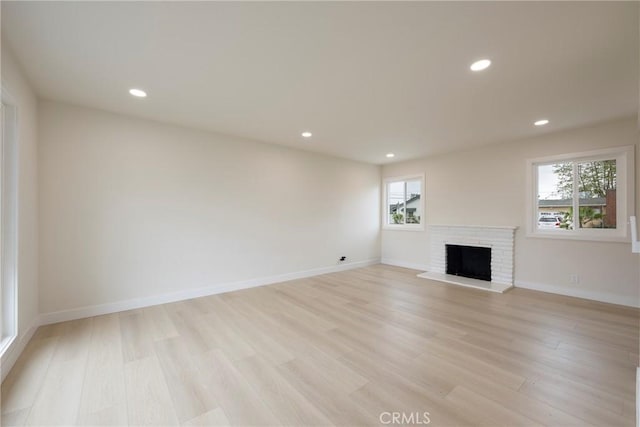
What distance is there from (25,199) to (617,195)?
23.5 feet

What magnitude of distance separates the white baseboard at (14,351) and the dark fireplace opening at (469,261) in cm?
611

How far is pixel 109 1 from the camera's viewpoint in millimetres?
1602

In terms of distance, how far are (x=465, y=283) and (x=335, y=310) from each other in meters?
2.67

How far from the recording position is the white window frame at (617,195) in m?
3.52

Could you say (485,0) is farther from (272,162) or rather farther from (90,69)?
(272,162)

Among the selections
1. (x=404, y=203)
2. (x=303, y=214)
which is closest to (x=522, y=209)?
(x=404, y=203)

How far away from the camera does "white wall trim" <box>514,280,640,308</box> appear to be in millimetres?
3514

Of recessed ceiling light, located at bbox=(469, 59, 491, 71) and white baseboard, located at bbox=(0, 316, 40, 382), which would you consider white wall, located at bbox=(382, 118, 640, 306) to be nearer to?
→ recessed ceiling light, located at bbox=(469, 59, 491, 71)

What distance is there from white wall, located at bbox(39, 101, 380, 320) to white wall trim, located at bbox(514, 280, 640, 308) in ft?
12.1

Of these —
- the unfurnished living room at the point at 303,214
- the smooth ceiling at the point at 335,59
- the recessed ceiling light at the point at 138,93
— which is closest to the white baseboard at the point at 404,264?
the unfurnished living room at the point at 303,214

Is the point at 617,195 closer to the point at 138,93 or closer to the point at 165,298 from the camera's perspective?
the point at 138,93

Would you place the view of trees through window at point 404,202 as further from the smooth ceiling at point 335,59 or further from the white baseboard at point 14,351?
the white baseboard at point 14,351

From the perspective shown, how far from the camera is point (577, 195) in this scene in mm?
4012

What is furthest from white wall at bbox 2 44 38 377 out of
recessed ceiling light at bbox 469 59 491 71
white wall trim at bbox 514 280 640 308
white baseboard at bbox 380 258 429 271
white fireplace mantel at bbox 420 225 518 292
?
white wall trim at bbox 514 280 640 308
